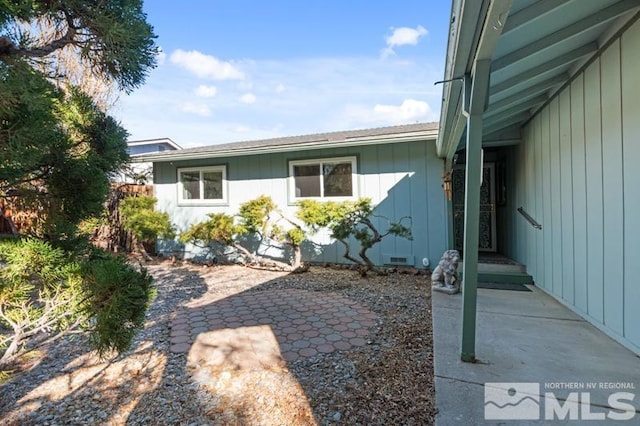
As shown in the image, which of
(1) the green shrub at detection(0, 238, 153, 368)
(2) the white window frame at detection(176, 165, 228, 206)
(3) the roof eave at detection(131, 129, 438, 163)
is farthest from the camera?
(2) the white window frame at detection(176, 165, 228, 206)

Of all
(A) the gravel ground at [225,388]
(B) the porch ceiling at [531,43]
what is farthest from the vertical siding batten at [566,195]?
(A) the gravel ground at [225,388]

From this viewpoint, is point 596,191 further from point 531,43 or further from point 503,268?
point 503,268

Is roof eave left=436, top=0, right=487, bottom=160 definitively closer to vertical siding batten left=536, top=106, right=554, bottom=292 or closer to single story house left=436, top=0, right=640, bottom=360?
single story house left=436, top=0, right=640, bottom=360

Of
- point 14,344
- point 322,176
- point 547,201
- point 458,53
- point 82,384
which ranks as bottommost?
point 82,384

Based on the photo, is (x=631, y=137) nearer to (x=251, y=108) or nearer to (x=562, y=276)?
(x=562, y=276)

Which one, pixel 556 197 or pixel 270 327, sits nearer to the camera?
pixel 270 327

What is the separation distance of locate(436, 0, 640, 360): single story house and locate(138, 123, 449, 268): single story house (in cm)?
195

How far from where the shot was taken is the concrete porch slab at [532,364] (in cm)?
190

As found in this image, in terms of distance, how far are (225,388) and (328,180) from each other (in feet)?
16.9

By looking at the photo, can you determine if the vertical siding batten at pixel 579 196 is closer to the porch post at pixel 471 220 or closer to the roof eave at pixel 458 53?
the roof eave at pixel 458 53

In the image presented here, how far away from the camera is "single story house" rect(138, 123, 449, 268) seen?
20.5 ft

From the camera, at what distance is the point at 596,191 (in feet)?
9.87

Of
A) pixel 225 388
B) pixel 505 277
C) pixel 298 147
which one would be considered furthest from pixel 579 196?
pixel 298 147

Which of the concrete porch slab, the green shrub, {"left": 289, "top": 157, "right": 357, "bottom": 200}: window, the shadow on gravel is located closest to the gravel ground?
the shadow on gravel
